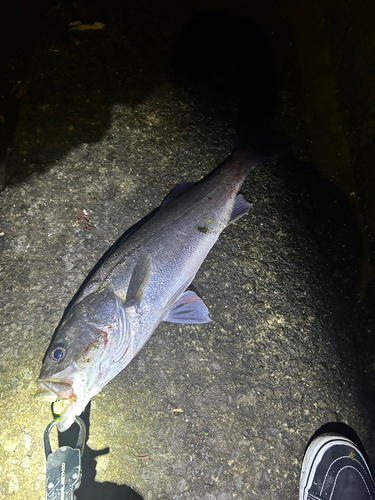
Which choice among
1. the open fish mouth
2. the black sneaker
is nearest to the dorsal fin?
the open fish mouth

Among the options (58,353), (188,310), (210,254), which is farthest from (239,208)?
(58,353)

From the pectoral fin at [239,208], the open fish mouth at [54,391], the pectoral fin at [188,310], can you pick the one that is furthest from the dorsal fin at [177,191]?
the open fish mouth at [54,391]

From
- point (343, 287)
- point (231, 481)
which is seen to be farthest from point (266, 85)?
point (231, 481)

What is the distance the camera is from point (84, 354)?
1953mm

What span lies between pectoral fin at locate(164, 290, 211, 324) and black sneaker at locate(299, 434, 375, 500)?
143cm

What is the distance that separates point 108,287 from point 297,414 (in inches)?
78.0

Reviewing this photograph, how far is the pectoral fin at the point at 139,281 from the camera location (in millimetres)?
2201

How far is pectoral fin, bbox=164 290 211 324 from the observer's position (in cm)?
246

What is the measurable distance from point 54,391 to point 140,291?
0.86m

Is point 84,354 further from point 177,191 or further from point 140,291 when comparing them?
point 177,191

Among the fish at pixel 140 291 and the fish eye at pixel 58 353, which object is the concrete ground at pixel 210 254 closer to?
the fish at pixel 140 291

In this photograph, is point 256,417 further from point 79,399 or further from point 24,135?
point 24,135

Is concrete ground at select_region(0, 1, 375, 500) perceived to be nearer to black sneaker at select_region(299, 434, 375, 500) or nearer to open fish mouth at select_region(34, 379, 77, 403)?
black sneaker at select_region(299, 434, 375, 500)

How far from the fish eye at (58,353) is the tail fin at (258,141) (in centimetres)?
239
